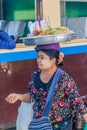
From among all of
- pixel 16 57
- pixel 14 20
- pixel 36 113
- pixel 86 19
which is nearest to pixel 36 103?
pixel 36 113

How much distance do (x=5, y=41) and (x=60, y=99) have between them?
1.12 meters

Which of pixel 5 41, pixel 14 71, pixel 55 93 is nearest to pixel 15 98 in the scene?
pixel 55 93

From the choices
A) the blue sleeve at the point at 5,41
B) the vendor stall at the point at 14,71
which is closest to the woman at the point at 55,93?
the blue sleeve at the point at 5,41

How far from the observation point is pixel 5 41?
3729 millimetres

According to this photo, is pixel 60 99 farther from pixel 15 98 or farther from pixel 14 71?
pixel 14 71

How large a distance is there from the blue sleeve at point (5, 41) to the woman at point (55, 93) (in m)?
0.79

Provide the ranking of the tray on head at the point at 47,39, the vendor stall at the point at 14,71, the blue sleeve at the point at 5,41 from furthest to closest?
the vendor stall at the point at 14,71 < the blue sleeve at the point at 5,41 < the tray on head at the point at 47,39

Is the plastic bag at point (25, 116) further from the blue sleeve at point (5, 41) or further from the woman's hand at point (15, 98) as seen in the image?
the blue sleeve at point (5, 41)

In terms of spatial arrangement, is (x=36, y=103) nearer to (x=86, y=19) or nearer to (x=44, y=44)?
(x=44, y=44)

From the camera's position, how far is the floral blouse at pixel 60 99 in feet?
9.25

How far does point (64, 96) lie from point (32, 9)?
2.49 meters

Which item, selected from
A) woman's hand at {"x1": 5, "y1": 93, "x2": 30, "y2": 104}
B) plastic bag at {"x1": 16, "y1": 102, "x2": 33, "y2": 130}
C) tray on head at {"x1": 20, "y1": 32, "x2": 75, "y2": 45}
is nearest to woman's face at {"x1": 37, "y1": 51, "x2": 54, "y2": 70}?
tray on head at {"x1": 20, "y1": 32, "x2": 75, "y2": 45}

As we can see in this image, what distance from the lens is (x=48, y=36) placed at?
2.96 meters

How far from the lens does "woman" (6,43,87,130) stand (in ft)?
9.27
